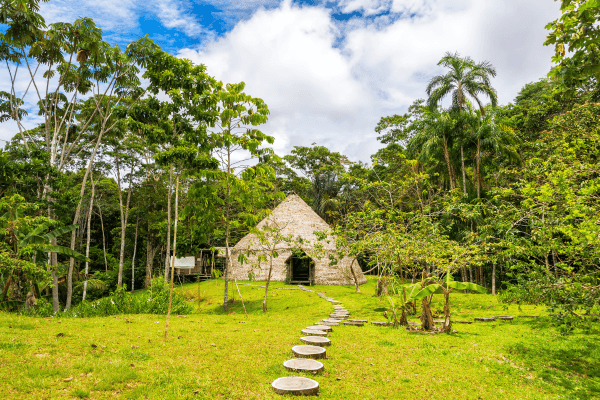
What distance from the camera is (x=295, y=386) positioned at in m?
3.83

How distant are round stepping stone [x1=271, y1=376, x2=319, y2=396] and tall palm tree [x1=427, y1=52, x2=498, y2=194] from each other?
16.8 meters

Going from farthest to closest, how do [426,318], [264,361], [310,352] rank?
[426,318]
[310,352]
[264,361]

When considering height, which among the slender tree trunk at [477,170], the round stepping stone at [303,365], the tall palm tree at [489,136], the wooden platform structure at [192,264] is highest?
the tall palm tree at [489,136]

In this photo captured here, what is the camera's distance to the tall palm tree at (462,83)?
17.7 m

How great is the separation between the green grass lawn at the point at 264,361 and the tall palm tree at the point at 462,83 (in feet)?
41.3

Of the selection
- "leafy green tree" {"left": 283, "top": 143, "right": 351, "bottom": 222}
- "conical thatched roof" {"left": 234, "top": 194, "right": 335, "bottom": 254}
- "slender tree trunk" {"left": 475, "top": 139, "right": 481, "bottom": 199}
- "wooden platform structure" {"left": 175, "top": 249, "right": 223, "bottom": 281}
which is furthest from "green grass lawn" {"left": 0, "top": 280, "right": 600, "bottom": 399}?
"leafy green tree" {"left": 283, "top": 143, "right": 351, "bottom": 222}

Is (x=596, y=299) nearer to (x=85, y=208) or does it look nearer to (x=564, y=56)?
(x=564, y=56)

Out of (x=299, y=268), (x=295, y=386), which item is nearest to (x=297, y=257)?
(x=299, y=268)

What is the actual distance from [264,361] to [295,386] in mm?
1298

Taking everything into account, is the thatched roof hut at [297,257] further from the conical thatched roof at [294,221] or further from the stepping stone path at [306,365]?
the stepping stone path at [306,365]

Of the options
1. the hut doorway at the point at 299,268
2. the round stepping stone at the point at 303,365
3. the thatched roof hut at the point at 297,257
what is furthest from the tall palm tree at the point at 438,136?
the round stepping stone at the point at 303,365

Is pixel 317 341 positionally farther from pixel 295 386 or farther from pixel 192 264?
pixel 192 264

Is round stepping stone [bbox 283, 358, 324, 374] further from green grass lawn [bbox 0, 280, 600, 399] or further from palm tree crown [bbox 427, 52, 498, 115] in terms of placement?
palm tree crown [bbox 427, 52, 498, 115]

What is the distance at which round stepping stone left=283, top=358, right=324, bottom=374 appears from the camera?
452 centimetres
